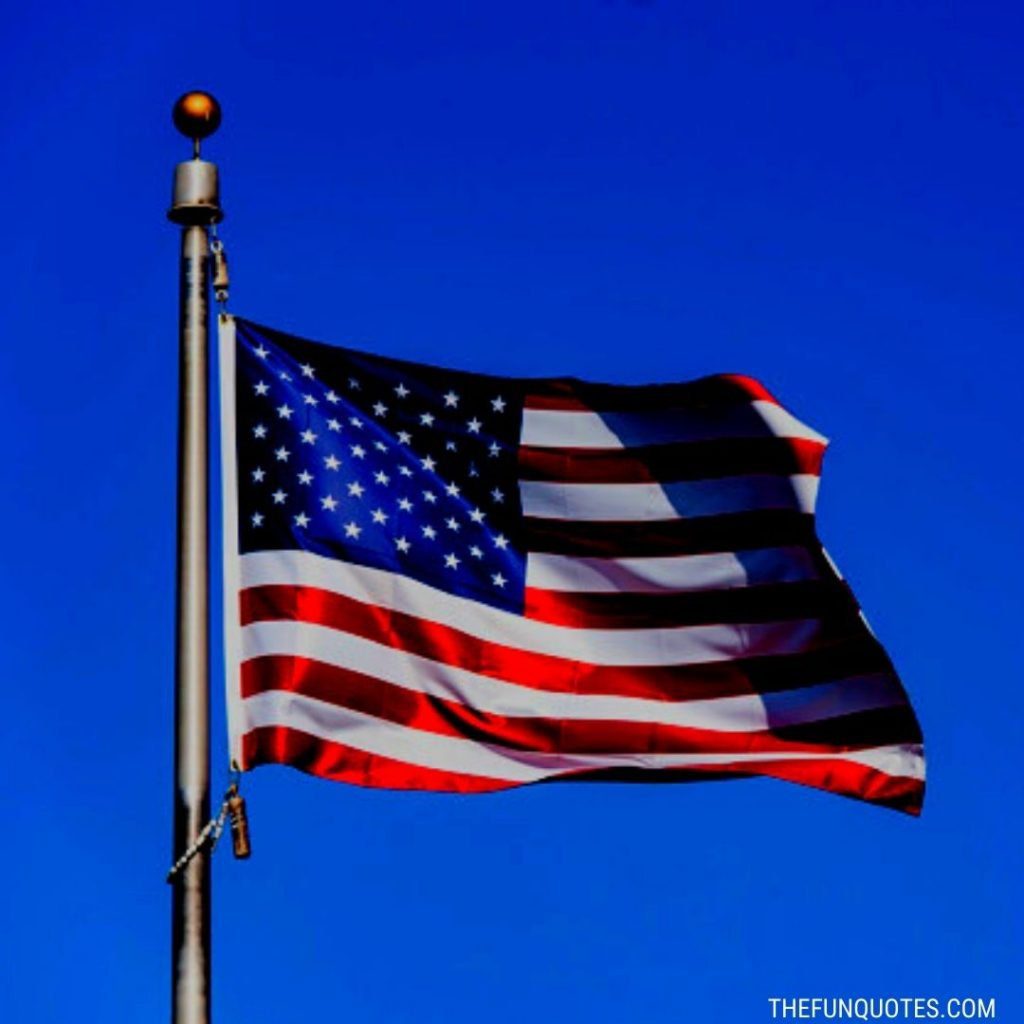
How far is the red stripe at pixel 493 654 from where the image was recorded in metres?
12.9

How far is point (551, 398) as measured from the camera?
14.9 meters

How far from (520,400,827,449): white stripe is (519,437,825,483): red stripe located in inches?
1.9

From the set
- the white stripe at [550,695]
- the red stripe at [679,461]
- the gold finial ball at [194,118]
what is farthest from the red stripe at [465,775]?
the gold finial ball at [194,118]

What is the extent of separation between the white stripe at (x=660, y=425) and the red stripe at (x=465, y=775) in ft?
7.33

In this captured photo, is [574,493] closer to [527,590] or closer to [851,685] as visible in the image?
[527,590]

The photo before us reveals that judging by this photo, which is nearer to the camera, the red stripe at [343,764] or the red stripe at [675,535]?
the red stripe at [343,764]

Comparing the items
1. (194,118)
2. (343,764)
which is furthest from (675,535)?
(194,118)

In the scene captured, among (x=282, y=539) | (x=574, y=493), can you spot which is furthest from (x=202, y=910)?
(x=574, y=493)

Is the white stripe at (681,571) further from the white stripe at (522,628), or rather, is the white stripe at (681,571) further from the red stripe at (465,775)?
the red stripe at (465,775)

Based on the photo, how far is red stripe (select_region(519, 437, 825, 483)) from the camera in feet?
48.7

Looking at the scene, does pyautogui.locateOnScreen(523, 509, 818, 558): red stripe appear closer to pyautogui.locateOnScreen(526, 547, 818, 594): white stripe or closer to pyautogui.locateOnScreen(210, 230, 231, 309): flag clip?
pyautogui.locateOnScreen(526, 547, 818, 594): white stripe

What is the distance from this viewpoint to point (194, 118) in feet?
40.5

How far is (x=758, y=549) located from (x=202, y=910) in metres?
5.38

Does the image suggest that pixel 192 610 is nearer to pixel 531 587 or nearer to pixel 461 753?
pixel 461 753
